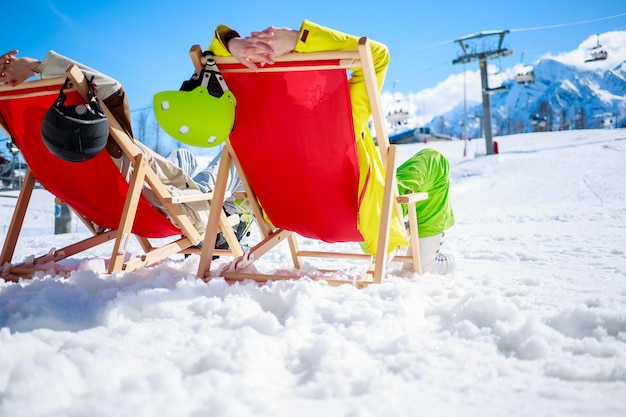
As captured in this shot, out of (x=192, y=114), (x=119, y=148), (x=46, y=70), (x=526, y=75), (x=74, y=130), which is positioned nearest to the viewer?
(x=192, y=114)

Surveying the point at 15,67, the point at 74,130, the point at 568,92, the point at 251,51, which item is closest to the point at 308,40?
the point at 251,51

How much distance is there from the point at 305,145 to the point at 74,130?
3.42ft

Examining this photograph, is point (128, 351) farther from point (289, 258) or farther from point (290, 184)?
point (289, 258)

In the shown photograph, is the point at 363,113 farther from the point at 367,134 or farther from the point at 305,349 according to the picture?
the point at 305,349

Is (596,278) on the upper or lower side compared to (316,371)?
lower

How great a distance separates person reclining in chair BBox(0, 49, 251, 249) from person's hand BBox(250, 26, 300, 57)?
3.04 feet

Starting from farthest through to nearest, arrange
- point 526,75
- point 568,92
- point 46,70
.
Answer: point 568,92
point 526,75
point 46,70

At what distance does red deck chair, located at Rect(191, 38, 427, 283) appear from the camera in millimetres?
1844

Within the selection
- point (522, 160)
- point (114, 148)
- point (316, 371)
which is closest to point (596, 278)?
point (316, 371)

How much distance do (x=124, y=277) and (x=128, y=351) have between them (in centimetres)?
96

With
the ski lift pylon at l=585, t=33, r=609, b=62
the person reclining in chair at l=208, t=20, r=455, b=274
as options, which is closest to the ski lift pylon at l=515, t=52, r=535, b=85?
the ski lift pylon at l=585, t=33, r=609, b=62

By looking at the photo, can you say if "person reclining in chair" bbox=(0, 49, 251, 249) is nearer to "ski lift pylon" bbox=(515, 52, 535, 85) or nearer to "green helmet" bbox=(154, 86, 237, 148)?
"green helmet" bbox=(154, 86, 237, 148)

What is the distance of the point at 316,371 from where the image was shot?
1082 mm

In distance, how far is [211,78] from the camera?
1.93 meters
